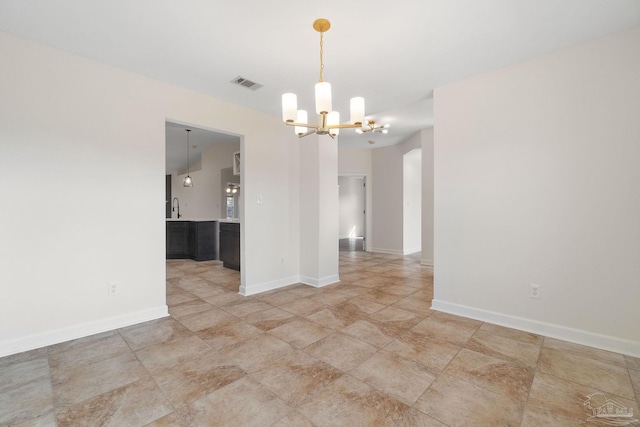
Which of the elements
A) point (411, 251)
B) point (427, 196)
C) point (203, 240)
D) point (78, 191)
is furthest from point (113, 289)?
point (411, 251)

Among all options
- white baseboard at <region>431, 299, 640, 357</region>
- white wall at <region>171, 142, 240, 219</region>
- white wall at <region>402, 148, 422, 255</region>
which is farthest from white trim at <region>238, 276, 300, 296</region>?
white wall at <region>171, 142, 240, 219</region>

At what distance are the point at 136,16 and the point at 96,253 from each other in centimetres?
212

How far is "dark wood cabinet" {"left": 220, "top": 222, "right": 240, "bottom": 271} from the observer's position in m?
5.34

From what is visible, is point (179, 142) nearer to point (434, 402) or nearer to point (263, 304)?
point (263, 304)

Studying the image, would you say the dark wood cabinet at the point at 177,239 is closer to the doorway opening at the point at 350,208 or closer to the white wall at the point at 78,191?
the white wall at the point at 78,191

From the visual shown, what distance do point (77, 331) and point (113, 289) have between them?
0.43m

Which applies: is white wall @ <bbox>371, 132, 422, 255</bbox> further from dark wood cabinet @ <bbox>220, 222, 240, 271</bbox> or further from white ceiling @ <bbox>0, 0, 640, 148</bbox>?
white ceiling @ <bbox>0, 0, 640, 148</bbox>

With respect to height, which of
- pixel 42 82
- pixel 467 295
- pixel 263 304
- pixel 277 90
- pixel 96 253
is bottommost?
pixel 263 304

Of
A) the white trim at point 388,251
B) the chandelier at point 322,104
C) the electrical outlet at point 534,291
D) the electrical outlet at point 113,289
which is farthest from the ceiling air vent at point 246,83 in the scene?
the white trim at point 388,251

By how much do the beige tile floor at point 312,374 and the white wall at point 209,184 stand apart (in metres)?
5.31

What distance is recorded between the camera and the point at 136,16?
6.95ft

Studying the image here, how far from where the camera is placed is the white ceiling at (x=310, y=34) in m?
2.03

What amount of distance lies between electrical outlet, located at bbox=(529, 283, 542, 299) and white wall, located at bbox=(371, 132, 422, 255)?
14.4 feet

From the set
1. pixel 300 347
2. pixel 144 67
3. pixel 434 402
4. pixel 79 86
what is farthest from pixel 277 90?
pixel 434 402
